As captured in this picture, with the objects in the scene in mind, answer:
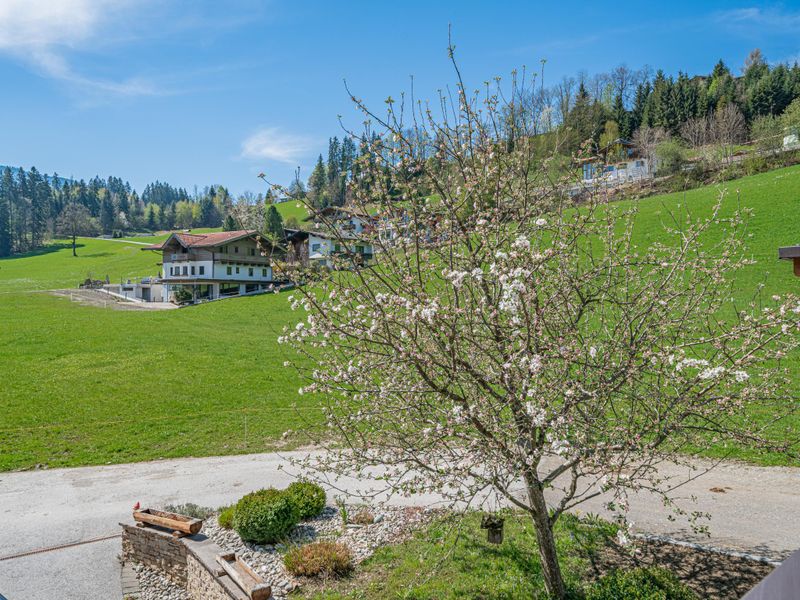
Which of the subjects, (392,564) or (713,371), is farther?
(392,564)

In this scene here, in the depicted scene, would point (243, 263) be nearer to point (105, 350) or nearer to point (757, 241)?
point (105, 350)

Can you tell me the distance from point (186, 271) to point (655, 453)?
2378 inches

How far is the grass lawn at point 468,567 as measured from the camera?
288 inches

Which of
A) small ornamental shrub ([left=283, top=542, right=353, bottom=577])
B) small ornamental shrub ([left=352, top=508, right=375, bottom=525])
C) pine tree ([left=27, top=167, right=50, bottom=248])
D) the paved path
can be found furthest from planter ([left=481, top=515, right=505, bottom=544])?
pine tree ([left=27, top=167, right=50, bottom=248])

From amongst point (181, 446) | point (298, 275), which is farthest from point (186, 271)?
point (298, 275)

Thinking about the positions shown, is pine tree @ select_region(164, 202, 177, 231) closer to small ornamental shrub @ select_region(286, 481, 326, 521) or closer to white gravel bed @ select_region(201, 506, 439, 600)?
small ornamental shrub @ select_region(286, 481, 326, 521)

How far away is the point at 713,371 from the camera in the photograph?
15.1ft

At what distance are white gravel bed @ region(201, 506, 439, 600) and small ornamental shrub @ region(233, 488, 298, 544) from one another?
8.8 inches

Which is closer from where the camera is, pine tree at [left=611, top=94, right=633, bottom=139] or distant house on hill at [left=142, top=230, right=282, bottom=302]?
distant house on hill at [left=142, top=230, right=282, bottom=302]

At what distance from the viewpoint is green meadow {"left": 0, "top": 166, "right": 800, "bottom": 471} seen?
55.9ft

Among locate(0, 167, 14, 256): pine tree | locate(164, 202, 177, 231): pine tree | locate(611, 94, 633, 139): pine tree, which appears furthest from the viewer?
locate(164, 202, 177, 231): pine tree

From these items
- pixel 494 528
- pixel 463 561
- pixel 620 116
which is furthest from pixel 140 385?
pixel 620 116

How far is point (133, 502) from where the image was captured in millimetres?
12477

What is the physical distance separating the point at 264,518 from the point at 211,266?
2049 inches
